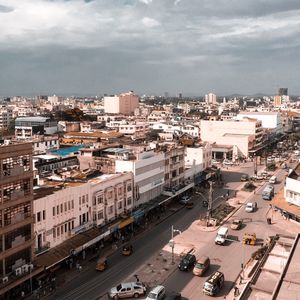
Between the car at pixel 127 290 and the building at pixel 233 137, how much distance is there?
272 ft

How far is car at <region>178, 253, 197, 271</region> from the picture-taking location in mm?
40125

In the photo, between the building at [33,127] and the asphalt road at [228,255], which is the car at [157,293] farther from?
the building at [33,127]

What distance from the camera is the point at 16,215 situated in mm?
34562

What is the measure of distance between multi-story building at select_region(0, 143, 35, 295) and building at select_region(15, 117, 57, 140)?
3461 inches

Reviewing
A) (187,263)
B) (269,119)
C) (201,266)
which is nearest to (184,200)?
(187,263)

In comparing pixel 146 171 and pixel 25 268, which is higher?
pixel 146 171

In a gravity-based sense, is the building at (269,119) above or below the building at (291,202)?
above

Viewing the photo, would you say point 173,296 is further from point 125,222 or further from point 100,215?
point 125,222

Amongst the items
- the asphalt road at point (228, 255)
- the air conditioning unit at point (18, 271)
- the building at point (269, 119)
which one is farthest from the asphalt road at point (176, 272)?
the building at point (269, 119)

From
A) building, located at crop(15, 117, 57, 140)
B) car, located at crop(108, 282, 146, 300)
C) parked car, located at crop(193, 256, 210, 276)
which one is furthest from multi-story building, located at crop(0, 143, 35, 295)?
building, located at crop(15, 117, 57, 140)

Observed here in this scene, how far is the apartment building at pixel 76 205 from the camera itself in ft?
124

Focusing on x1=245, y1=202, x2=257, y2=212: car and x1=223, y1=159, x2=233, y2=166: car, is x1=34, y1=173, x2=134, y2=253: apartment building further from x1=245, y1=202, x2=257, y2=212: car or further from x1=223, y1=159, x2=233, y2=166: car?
x1=223, y1=159, x2=233, y2=166: car

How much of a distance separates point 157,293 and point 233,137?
299 ft

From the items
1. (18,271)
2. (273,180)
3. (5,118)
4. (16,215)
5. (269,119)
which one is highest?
(269,119)
